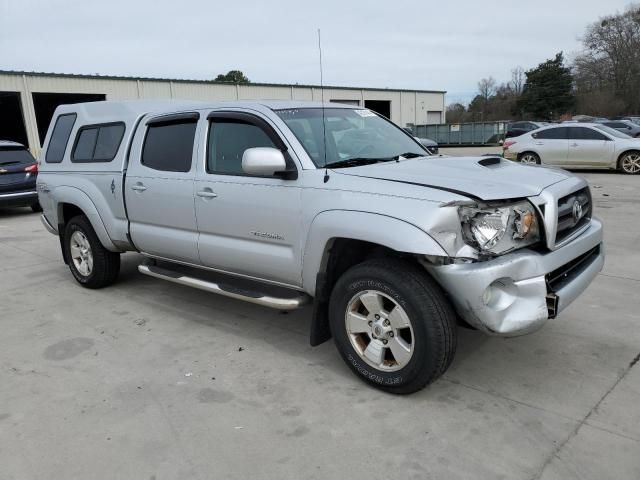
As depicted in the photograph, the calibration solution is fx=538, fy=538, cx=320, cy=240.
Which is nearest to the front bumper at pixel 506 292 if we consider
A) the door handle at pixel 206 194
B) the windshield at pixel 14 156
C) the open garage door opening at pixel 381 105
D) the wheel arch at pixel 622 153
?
the door handle at pixel 206 194

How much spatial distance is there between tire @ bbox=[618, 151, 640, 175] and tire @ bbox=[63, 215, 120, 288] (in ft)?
46.2

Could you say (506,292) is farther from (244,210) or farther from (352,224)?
(244,210)

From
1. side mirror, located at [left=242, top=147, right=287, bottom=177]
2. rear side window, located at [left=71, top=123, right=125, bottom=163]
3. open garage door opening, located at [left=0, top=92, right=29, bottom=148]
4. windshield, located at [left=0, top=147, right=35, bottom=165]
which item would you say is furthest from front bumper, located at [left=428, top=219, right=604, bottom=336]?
open garage door opening, located at [left=0, top=92, right=29, bottom=148]

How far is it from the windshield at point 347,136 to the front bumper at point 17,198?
30.6 ft

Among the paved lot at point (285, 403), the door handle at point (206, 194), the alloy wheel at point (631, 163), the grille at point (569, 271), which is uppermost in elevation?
the door handle at point (206, 194)

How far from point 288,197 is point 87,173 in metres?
2.85

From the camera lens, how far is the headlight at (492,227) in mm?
3021

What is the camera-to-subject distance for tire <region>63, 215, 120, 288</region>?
5652mm

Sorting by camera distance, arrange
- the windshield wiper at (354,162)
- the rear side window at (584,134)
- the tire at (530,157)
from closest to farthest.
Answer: the windshield wiper at (354,162)
the rear side window at (584,134)
the tire at (530,157)

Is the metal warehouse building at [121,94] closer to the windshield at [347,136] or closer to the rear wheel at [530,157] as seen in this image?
the rear wheel at [530,157]

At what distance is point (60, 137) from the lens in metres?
6.13

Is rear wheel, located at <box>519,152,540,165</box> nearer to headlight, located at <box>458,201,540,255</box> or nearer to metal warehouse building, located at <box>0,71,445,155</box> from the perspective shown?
headlight, located at <box>458,201,540,255</box>

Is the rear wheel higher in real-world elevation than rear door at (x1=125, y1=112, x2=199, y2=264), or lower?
lower

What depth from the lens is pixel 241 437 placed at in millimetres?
2980
